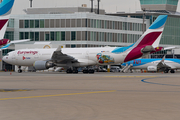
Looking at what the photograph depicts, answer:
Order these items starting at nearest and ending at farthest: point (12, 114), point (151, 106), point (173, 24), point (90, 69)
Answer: point (12, 114) → point (151, 106) → point (90, 69) → point (173, 24)

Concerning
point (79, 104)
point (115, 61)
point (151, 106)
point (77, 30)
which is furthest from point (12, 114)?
point (77, 30)

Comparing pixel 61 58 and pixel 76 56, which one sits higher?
pixel 76 56

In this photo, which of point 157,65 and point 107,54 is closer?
point 107,54

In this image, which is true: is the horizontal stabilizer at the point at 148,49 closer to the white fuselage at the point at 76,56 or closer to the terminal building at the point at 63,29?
the white fuselage at the point at 76,56

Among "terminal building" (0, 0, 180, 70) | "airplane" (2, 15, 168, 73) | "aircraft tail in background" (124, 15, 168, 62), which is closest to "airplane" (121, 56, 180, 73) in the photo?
"aircraft tail in background" (124, 15, 168, 62)

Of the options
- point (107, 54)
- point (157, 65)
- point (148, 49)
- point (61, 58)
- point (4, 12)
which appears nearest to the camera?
point (4, 12)

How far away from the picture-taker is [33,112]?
12.2 meters

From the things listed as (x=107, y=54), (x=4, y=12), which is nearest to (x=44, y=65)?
(x=107, y=54)

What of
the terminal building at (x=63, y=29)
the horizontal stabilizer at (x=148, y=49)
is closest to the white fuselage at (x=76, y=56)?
the horizontal stabilizer at (x=148, y=49)

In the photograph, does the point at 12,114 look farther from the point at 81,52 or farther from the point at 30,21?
the point at 30,21

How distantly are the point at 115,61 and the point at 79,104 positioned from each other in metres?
39.0

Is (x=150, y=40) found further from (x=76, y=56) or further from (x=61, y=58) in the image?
(x=61, y=58)

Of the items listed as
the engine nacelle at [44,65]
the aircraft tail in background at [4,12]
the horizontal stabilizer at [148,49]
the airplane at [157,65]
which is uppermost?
the aircraft tail in background at [4,12]

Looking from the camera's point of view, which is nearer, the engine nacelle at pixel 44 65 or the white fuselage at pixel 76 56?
the engine nacelle at pixel 44 65
